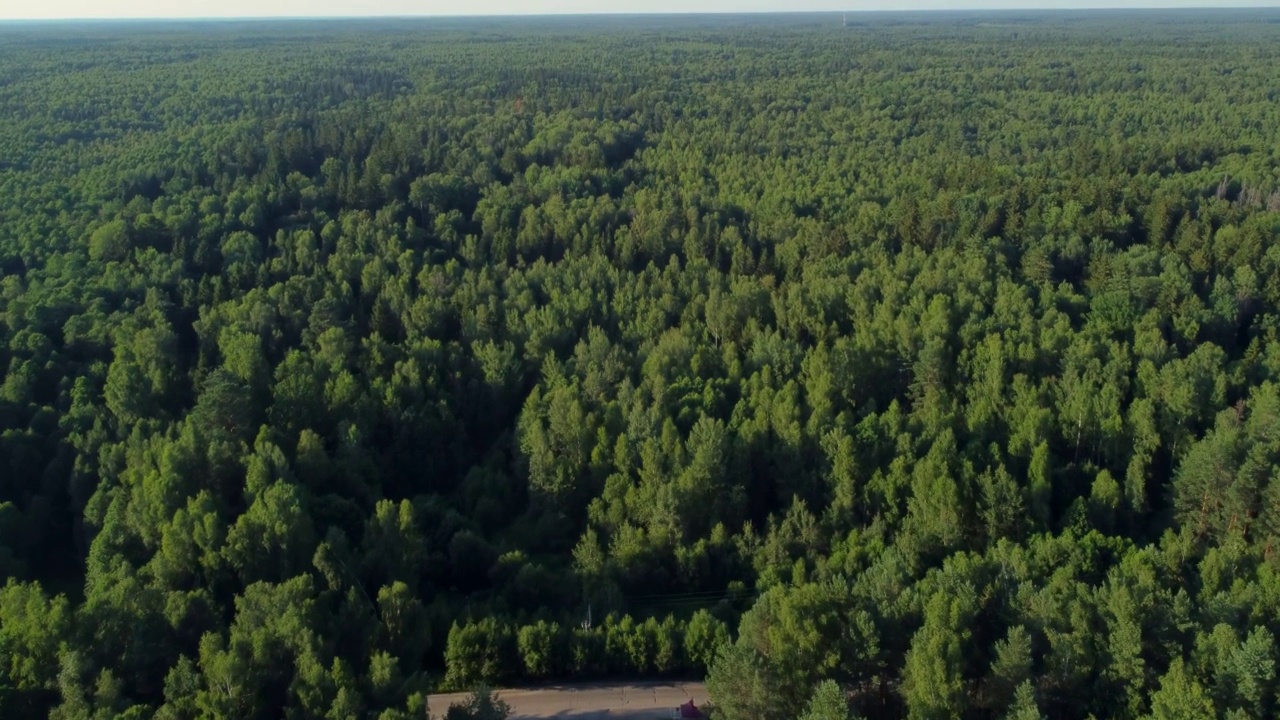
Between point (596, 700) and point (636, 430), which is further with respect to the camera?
point (636, 430)

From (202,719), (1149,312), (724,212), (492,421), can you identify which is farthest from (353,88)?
(202,719)

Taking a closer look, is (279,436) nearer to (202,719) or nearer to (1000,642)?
(202,719)

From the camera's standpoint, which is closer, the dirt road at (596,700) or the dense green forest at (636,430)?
the dense green forest at (636,430)

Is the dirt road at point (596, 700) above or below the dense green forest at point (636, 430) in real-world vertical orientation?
below

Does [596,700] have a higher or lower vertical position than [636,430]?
lower
